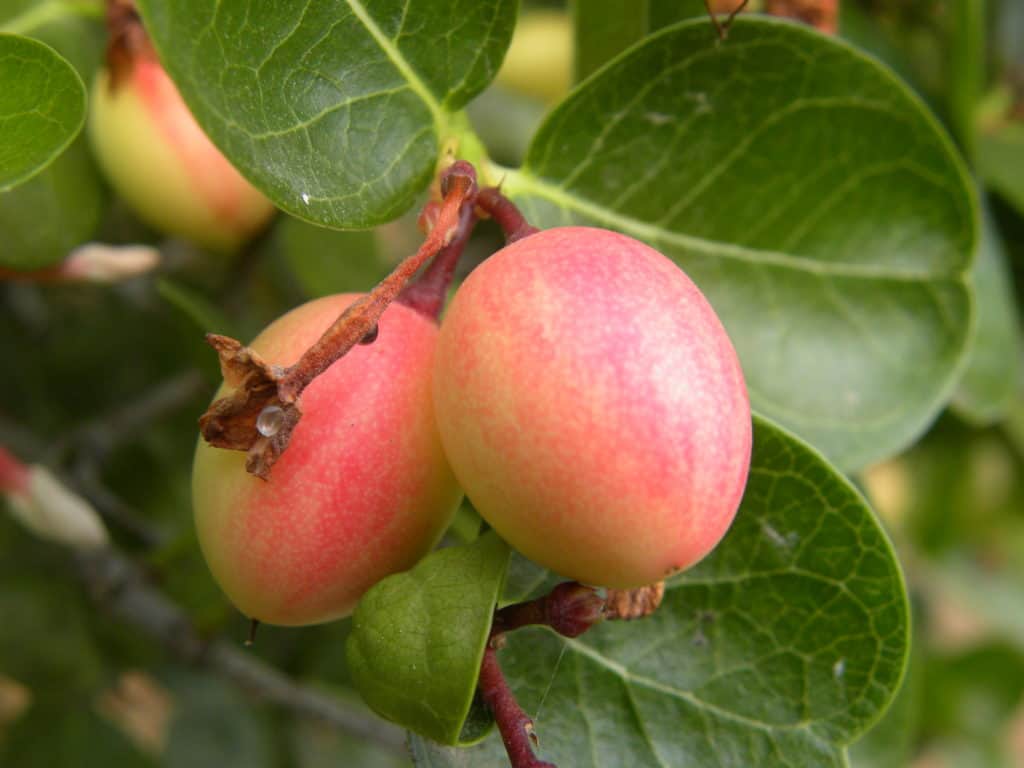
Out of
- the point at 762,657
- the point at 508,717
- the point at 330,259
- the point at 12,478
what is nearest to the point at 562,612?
the point at 508,717

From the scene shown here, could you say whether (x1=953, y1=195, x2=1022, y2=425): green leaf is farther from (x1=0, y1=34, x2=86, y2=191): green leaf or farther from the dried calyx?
(x1=0, y1=34, x2=86, y2=191): green leaf

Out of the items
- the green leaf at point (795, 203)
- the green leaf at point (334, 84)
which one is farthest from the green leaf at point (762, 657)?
the green leaf at point (334, 84)

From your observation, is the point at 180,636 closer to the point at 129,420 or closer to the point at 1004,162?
the point at 129,420

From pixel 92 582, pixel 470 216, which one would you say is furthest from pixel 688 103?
pixel 92 582

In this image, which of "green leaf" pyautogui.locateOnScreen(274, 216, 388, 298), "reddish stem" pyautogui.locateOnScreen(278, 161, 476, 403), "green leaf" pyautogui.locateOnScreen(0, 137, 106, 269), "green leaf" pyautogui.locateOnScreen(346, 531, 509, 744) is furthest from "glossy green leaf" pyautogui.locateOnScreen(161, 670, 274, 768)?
"reddish stem" pyautogui.locateOnScreen(278, 161, 476, 403)

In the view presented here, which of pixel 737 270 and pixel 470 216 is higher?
pixel 470 216

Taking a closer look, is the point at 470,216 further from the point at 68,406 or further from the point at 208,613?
the point at 68,406
